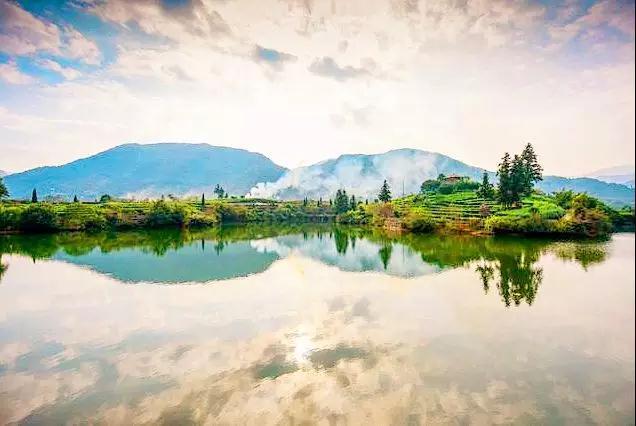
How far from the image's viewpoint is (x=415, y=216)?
68.1 metres

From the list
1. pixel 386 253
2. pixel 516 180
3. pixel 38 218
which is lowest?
pixel 386 253

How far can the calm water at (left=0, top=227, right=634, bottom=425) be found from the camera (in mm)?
11352

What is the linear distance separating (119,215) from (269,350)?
69165 mm

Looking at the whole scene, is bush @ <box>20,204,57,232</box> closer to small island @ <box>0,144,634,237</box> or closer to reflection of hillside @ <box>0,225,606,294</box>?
small island @ <box>0,144,634,237</box>

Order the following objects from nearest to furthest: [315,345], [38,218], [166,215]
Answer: [315,345]
[38,218]
[166,215]

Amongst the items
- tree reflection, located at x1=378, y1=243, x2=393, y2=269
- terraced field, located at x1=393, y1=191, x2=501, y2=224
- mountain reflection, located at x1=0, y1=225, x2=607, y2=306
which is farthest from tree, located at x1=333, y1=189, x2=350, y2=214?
tree reflection, located at x1=378, y1=243, x2=393, y2=269

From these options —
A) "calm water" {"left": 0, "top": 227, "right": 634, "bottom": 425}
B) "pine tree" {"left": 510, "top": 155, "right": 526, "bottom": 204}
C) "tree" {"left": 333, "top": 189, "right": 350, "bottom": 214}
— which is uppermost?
"pine tree" {"left": 510, "top": 155, "right": 526, "bottom": 204}

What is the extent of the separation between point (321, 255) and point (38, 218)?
4580 centimetres

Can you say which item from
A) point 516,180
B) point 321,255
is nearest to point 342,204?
point 516,180

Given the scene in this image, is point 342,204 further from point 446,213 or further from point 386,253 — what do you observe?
point 386,253

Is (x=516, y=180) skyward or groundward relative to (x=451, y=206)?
skyward

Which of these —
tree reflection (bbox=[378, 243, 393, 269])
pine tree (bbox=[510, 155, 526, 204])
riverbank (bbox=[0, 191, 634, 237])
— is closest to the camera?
tree reflection (bbox=[378, 243, 393, 269])

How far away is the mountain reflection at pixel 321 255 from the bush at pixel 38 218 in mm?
4765

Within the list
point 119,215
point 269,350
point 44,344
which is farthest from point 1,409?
point 119,215
